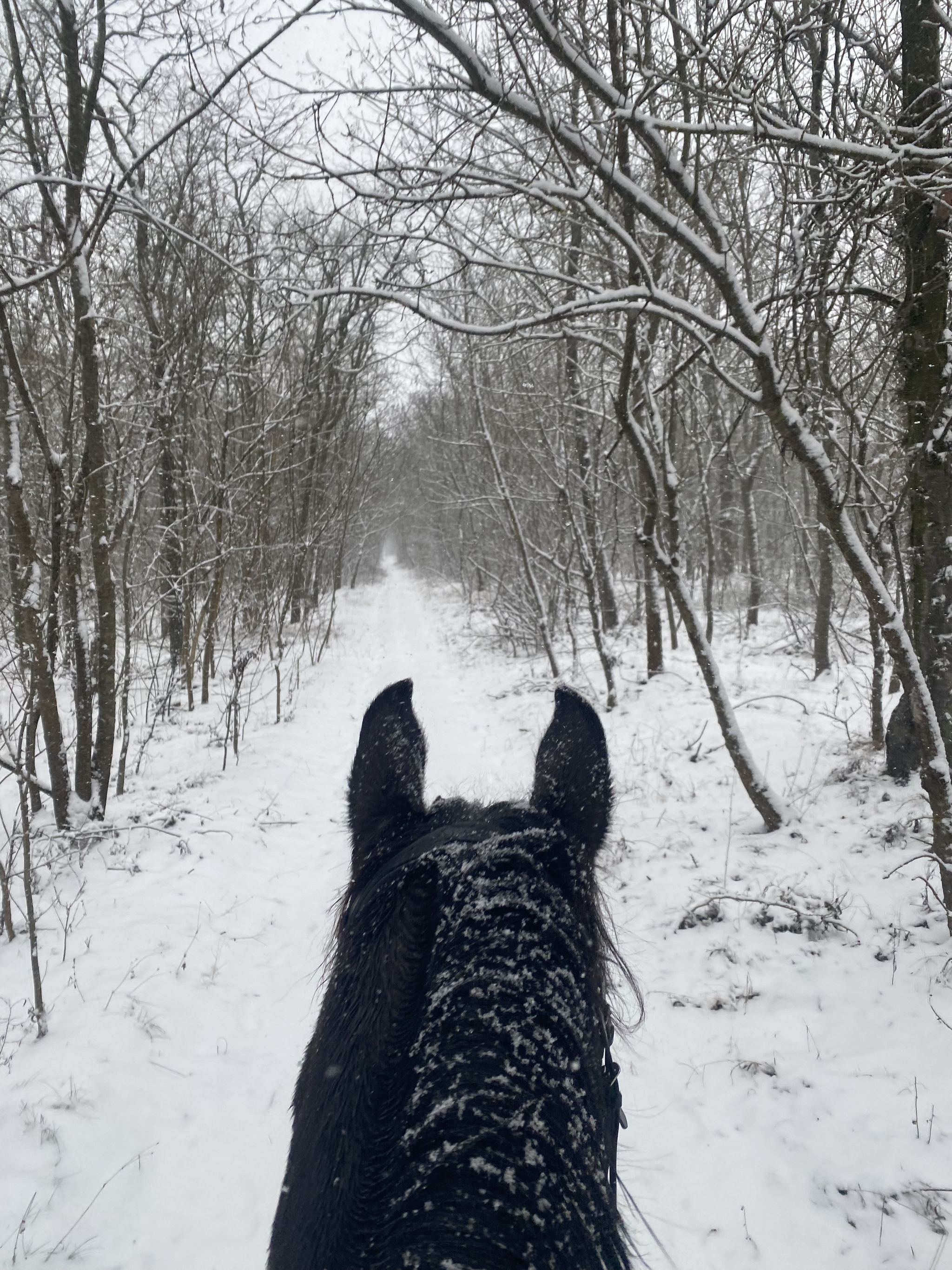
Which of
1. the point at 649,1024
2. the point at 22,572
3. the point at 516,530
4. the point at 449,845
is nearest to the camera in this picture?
the point at 449,845

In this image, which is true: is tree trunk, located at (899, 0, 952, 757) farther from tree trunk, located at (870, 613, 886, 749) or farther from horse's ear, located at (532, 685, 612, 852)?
horse's ear, located at (532, 685, 612, 852)

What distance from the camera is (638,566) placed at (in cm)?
1494

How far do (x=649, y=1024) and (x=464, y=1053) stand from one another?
291 centimetres

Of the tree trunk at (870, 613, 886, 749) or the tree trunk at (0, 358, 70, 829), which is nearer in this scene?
the tree trunk at (0, 358, 70, 829)

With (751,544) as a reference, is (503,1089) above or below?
below

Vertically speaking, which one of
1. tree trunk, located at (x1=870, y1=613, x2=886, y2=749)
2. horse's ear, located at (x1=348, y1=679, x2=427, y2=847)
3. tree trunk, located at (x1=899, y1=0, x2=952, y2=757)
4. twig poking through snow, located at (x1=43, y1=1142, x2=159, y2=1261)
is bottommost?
twig poking through snow, located at (x1=43, y1=1142, x2=159, y2=1261)


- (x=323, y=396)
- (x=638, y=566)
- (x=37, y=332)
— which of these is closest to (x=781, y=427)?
(x=37, y=332)

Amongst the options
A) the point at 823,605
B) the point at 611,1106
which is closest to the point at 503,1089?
the point at 611,1106

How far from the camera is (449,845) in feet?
3.38

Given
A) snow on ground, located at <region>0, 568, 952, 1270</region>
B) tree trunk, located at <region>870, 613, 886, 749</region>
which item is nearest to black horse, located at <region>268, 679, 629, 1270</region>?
snow on ground, located at <region>0, 568, 952, 1270</region>

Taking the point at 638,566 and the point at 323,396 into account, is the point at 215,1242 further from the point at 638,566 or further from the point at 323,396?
the point at 638,566

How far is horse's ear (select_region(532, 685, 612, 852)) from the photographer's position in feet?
4.09

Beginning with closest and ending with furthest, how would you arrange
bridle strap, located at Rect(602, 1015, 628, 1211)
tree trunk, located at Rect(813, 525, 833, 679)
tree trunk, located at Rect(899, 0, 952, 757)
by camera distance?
bridle strap, located at Rect(602, 1015, 628, 1211) < tree trunk, located at Rect(899, 0, 952, 757) < tree trunk, located at Rect(813, 525, 833, 679)

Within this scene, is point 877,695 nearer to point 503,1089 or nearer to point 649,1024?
point 649,1024
